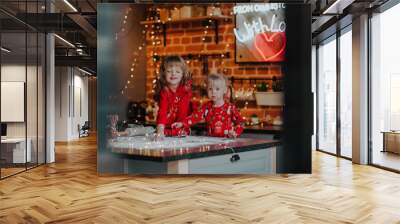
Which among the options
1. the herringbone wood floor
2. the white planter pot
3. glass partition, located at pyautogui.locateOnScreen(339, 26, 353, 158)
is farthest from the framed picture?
glass partition, located at pyautogui.locateOnScreen(339, 26, 353, 158)

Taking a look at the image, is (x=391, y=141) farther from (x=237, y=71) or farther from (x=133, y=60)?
(x=133, y=60)

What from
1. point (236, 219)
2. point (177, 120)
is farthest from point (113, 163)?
point (236, 219)

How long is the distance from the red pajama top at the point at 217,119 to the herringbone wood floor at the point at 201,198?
764 mm

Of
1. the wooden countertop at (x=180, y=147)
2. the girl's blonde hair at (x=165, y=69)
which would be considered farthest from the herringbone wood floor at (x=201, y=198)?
the girl's blonde hair at (x=165, y=69)

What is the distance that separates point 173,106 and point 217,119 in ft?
2.33

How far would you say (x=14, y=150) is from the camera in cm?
702

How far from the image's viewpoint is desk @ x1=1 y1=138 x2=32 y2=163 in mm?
6703

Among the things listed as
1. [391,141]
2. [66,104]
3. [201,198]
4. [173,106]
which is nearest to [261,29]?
[173,106]

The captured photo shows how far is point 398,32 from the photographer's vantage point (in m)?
6.95

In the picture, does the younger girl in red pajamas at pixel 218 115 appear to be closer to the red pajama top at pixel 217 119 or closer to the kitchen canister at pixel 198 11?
the red pajama top at pixel 217 119

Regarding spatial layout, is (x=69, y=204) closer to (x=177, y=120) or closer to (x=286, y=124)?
(x=177, y=120)

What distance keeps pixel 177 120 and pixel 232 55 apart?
1308mm

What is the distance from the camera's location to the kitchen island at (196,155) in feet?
19.1

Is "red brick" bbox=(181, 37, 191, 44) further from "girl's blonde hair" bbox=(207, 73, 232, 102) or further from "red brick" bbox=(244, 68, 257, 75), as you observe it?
"red brick" bbox=(244, 68, 257, 75)
